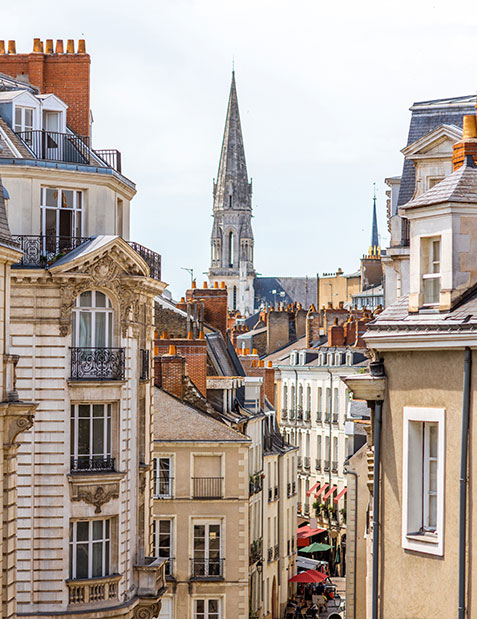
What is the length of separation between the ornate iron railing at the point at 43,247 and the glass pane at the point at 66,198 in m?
1.04

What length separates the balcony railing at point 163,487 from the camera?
166 feet

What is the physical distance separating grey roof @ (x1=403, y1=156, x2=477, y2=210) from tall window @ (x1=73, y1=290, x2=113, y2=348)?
18.3 m

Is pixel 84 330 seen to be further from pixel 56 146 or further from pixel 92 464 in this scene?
pixel 56 146

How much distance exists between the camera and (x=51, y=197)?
3866 cm

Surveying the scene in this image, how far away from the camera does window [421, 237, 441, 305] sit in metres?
20.6

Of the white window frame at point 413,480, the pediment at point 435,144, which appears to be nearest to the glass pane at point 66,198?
the pediment at point 435,144

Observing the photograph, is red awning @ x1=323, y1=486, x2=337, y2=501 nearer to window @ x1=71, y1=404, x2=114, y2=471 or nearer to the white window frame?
window @ x1=71, y1=404, x2=114, y2=471

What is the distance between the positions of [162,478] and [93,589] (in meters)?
13.4

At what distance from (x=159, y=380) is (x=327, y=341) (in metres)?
62.3

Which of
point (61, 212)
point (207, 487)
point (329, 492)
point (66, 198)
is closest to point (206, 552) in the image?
point (207, 487)

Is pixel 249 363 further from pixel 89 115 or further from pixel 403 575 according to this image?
pixel 403 575

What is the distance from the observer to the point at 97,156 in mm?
41188

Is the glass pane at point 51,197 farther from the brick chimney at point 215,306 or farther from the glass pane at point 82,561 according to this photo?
the brick chimney at point 215,306

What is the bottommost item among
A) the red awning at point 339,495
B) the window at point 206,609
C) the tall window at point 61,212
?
the red awning at point 339,495
